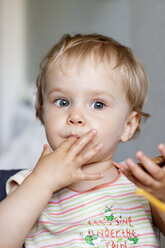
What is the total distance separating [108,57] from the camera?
1.13m

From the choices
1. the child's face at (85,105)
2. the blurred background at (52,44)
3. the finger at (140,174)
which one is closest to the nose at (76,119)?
the child's face at (85,105)

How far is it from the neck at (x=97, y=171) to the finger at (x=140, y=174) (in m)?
0.31

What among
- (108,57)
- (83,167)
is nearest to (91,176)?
(83,167)

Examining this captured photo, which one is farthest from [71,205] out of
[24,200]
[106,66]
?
[106,66]

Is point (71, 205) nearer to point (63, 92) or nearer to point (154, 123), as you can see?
point (63, 92)

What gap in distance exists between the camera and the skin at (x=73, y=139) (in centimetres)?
97

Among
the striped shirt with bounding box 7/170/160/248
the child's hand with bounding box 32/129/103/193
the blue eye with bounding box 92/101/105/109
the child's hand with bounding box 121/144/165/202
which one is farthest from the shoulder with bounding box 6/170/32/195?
the child's hand with bounding box 121/144/165/202

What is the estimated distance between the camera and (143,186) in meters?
0.86

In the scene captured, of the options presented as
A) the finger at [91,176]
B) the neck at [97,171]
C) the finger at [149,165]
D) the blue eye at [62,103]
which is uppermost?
the blue eye at [62,103]

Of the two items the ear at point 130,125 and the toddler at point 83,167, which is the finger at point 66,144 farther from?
the ear at point 130,125

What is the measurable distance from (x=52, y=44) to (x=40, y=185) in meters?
2.28

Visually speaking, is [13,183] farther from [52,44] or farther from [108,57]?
[52,44]

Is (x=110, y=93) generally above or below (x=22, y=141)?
above

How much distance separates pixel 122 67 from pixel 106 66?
6 cm
